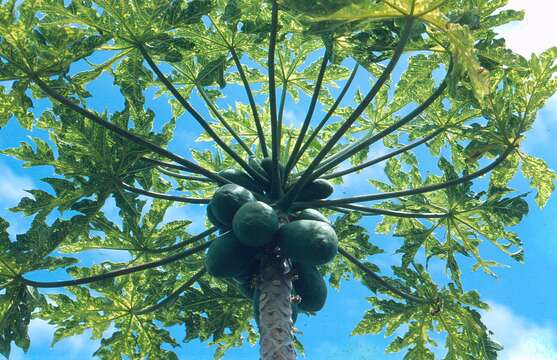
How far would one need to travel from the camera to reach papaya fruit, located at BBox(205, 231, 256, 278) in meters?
3.80

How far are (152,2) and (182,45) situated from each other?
307mm

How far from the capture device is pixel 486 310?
4.81 m

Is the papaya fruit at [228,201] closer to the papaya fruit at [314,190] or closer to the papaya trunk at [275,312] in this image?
the papaya trunk at [275,312]

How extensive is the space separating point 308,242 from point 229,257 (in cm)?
48

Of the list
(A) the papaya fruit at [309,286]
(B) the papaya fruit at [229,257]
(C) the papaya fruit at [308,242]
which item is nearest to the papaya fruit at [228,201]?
(B) the papaya fruit at [229,257]

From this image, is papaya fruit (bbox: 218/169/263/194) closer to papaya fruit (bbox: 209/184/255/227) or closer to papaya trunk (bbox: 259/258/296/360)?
papaya fruit (bbox: 209/184/255/227)

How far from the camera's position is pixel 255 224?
3570 millimetres

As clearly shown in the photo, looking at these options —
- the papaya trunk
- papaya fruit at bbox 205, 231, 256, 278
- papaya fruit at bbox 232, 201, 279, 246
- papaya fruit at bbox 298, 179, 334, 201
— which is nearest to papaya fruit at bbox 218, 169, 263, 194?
papaya fruit at bbox 298, 179, 334, 201

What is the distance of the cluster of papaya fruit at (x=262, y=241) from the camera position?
3.62m

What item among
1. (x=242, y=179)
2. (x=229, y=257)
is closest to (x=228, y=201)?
(x=229, y=257)

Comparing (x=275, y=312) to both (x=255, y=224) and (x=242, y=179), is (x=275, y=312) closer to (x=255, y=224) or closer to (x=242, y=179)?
(x=255, y=224)

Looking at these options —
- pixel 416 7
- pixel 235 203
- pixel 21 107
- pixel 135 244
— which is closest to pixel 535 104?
pixel 416 7

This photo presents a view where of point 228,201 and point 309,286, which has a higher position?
point 228,201

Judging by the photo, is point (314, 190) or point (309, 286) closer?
Result: point (309, 286)
